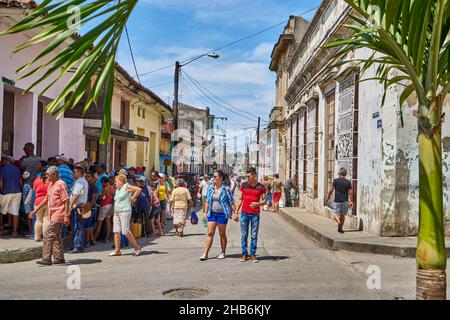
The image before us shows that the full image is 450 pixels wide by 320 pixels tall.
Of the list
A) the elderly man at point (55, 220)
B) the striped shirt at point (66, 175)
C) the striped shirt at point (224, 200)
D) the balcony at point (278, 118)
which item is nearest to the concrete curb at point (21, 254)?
the elderly man at point (55, 220)

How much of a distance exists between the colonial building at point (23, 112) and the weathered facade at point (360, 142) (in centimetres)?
673

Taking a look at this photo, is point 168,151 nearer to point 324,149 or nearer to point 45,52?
point 324,149

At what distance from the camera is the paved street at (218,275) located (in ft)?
20.5

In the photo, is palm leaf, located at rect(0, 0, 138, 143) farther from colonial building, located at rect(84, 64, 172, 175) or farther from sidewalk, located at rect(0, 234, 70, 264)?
colonial building, located at rect(84, 64, 172, 175)

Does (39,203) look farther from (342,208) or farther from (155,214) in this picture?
(342,208)

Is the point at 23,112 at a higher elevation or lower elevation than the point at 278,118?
lower

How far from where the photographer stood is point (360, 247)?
32.5 feet

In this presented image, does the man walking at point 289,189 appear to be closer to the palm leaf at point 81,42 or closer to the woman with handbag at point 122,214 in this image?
the woman with handbag at point 122,214

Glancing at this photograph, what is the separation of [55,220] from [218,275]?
9.64 feet

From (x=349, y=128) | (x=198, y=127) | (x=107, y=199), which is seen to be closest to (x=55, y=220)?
(x=107, y=199)

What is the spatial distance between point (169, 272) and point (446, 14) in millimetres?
5566

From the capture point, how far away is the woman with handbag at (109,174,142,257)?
31.2ft

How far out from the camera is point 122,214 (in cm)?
959
